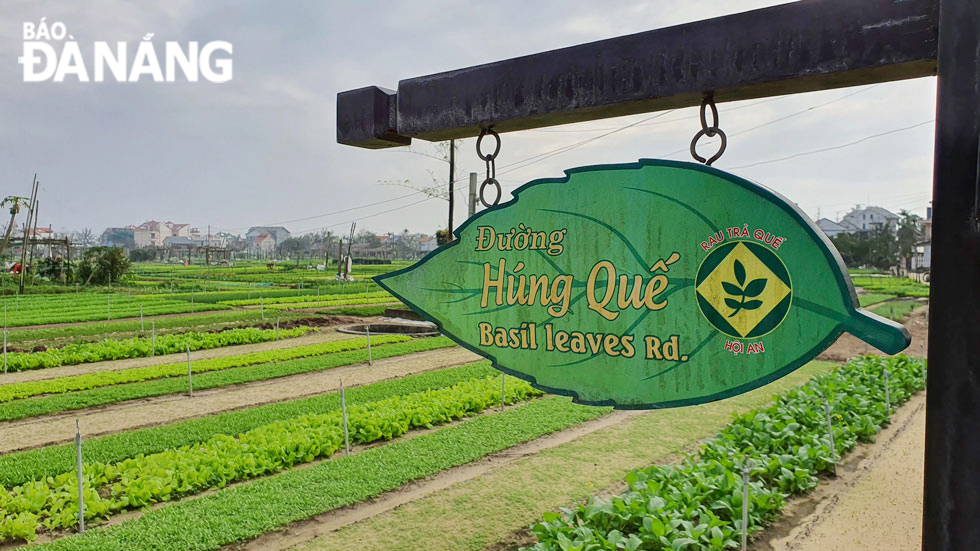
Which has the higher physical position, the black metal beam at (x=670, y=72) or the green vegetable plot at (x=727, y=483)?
the black metal beam at (x=670, y=72)

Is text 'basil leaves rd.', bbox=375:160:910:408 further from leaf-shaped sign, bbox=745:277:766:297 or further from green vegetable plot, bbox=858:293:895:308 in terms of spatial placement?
green vegetable plot, bbox=858:293:895:308

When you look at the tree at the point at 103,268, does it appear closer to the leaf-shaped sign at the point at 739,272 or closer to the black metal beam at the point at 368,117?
the black metal beam at the point at 368,117

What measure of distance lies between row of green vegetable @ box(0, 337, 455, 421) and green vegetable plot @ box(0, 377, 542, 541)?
468cm

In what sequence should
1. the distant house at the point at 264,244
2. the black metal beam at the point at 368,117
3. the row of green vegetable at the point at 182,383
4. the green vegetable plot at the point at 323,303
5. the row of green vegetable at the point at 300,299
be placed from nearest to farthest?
the black metal beam at the point at 368,117 → the row of green vegetable at the point at 182,383 → the green vegetable plot at the point at 323,303 → the row of green vegetable at the point at 300,299 → the distant house at the point at 264,244

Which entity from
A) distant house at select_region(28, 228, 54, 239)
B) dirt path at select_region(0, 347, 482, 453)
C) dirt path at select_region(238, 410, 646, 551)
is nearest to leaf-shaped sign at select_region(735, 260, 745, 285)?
dirt path at select_region(238, 410, 646, 551)

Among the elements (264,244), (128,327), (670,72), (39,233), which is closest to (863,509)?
(670,72)

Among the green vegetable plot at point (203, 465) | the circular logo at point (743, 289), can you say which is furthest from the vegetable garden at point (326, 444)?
the circular logo at point (743, 289)

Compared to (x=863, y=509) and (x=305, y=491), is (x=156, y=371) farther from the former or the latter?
(x=863, y=509)

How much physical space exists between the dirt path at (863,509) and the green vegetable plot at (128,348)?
14.3 m

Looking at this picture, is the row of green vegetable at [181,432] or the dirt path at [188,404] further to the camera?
the dirt path at [188,404]

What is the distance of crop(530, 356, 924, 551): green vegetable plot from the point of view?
6008 millimetres

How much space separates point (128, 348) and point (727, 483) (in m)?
18.5

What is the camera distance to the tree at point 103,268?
44572 millimetres

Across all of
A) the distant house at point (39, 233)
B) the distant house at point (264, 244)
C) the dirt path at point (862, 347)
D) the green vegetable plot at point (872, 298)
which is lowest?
the dirt path at point (862, 347)
